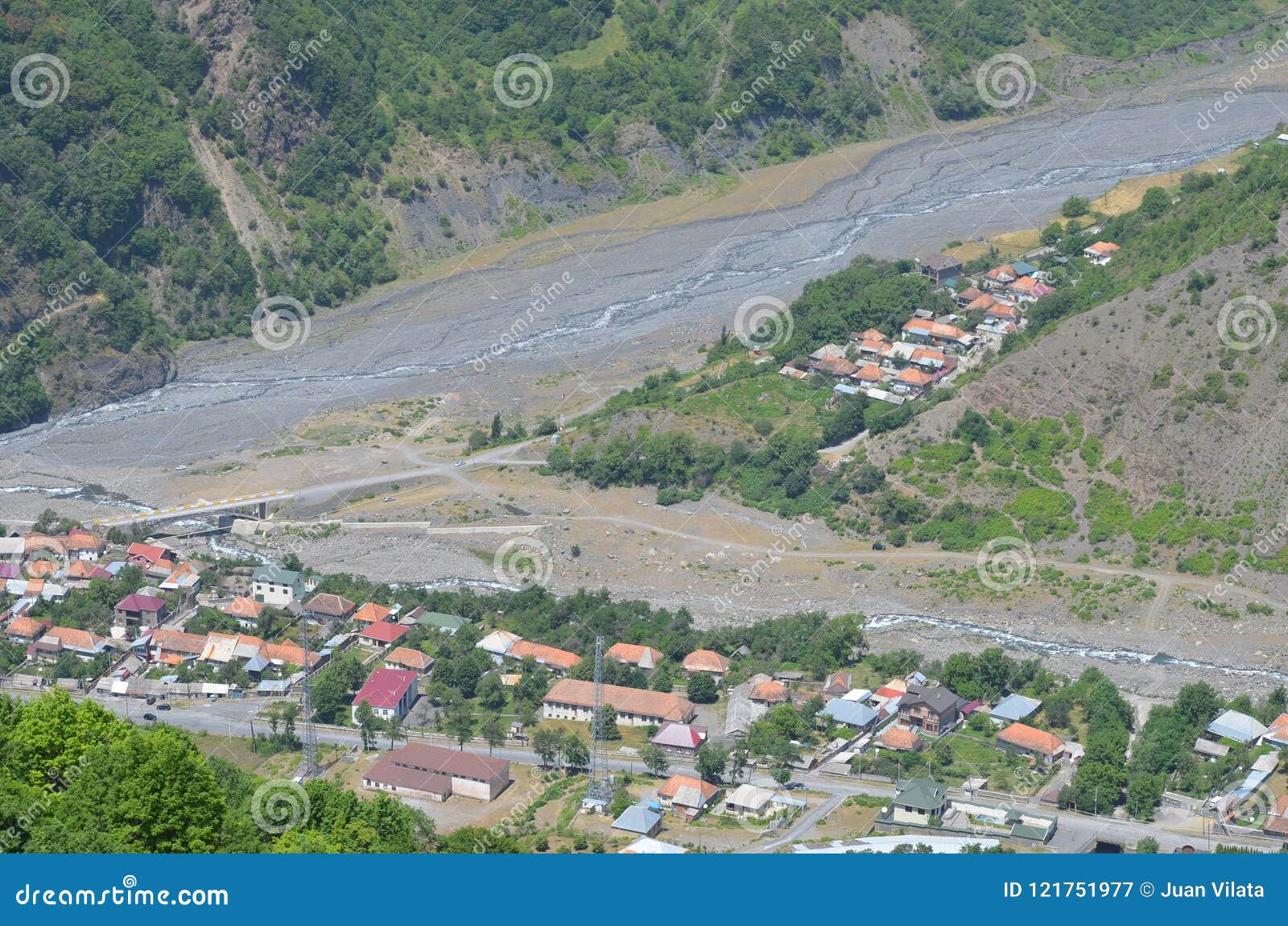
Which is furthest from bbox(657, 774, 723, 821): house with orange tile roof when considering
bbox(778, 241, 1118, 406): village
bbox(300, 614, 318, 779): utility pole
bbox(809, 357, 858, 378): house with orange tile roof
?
bbox(809, 357, 858, 378): house with orange tile roof

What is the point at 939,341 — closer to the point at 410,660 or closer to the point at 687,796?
the point at 410,660

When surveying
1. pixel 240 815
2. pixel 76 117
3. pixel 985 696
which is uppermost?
pixel 76 117

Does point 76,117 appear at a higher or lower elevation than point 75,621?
higher

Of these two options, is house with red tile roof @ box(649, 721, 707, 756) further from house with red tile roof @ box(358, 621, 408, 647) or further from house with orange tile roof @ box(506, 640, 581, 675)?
house with red tile roof @ box(358, 621, 408, 647)

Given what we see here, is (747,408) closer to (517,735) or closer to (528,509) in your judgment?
(528,509)

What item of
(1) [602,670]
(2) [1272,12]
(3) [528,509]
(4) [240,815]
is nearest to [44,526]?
(3) [528,509]

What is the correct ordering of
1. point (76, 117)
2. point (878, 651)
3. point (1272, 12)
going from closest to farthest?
point (878, 651) → point (76, 117) → point (1272, 12)

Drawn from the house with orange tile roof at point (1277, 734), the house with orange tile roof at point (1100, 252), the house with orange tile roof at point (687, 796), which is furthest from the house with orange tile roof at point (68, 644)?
the house with orange tile roof at point (1100, 252)
